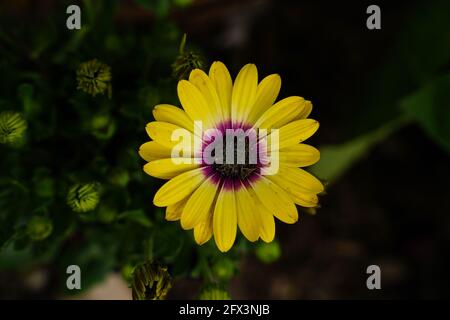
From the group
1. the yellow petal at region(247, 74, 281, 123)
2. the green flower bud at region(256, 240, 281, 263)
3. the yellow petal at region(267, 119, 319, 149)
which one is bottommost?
the green flower bud at region(256, 240, 281, 263)

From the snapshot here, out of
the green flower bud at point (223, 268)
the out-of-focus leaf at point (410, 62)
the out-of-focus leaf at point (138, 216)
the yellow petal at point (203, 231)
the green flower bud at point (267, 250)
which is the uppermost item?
the out-of-focus leaf at point (410, 62)

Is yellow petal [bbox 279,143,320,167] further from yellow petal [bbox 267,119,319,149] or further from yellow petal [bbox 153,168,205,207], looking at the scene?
yellow petal [bbox 153,168,205,207]

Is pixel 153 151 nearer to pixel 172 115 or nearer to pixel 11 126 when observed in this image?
pixel 172 115

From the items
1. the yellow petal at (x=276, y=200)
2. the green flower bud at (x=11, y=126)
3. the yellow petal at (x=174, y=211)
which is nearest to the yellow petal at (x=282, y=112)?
the yellow petal at (x=276, y=200)

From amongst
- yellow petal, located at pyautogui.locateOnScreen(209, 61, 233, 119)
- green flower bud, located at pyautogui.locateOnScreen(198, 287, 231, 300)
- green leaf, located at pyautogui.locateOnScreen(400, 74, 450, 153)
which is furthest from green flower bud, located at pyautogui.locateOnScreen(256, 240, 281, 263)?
green leaf, located at pyautogui.locateOnScreen(400, 74, 450, 153)

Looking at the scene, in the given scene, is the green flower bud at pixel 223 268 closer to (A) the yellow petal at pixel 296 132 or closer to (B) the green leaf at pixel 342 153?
(A) the yellow petal at pixel 296 132

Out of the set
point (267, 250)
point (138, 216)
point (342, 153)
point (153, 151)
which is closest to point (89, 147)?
point (138, 216)
